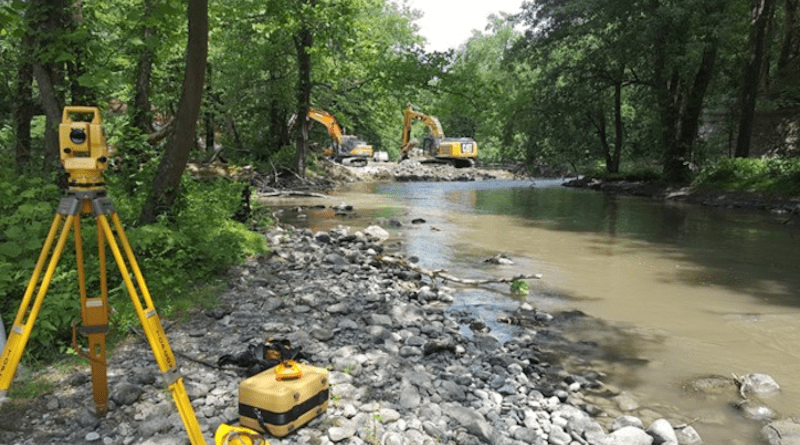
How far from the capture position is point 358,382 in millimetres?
4320

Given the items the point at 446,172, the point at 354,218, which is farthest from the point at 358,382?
the point at 446,172

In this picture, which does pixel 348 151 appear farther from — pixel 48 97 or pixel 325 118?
pixel 48 97

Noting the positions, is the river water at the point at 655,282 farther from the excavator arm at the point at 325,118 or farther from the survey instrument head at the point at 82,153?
the excavator arm at the point at 325,118

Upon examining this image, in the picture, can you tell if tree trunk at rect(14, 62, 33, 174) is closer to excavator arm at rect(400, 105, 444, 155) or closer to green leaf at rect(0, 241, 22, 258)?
green leaf at rect(0, 241, 22, 258)

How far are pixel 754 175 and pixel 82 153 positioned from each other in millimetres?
24250

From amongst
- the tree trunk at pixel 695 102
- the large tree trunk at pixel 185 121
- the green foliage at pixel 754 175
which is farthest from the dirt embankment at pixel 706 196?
the large tree trunk at pixel 185 121

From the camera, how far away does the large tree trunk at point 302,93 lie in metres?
22.3

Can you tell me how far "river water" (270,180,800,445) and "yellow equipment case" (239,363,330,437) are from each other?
10.1ft

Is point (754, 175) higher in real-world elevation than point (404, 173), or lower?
higher

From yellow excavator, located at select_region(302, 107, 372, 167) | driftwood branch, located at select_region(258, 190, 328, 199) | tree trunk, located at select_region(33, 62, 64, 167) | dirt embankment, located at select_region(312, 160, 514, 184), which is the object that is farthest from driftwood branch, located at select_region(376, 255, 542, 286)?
yellow excavator, located at select_region(302, 107, 372, 167)

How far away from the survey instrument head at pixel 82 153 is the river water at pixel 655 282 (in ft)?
15.4

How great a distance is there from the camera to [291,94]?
84.3ft

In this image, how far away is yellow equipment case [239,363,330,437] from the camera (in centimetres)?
327

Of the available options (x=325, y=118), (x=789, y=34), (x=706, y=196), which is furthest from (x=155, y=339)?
(x=789, y=34)
